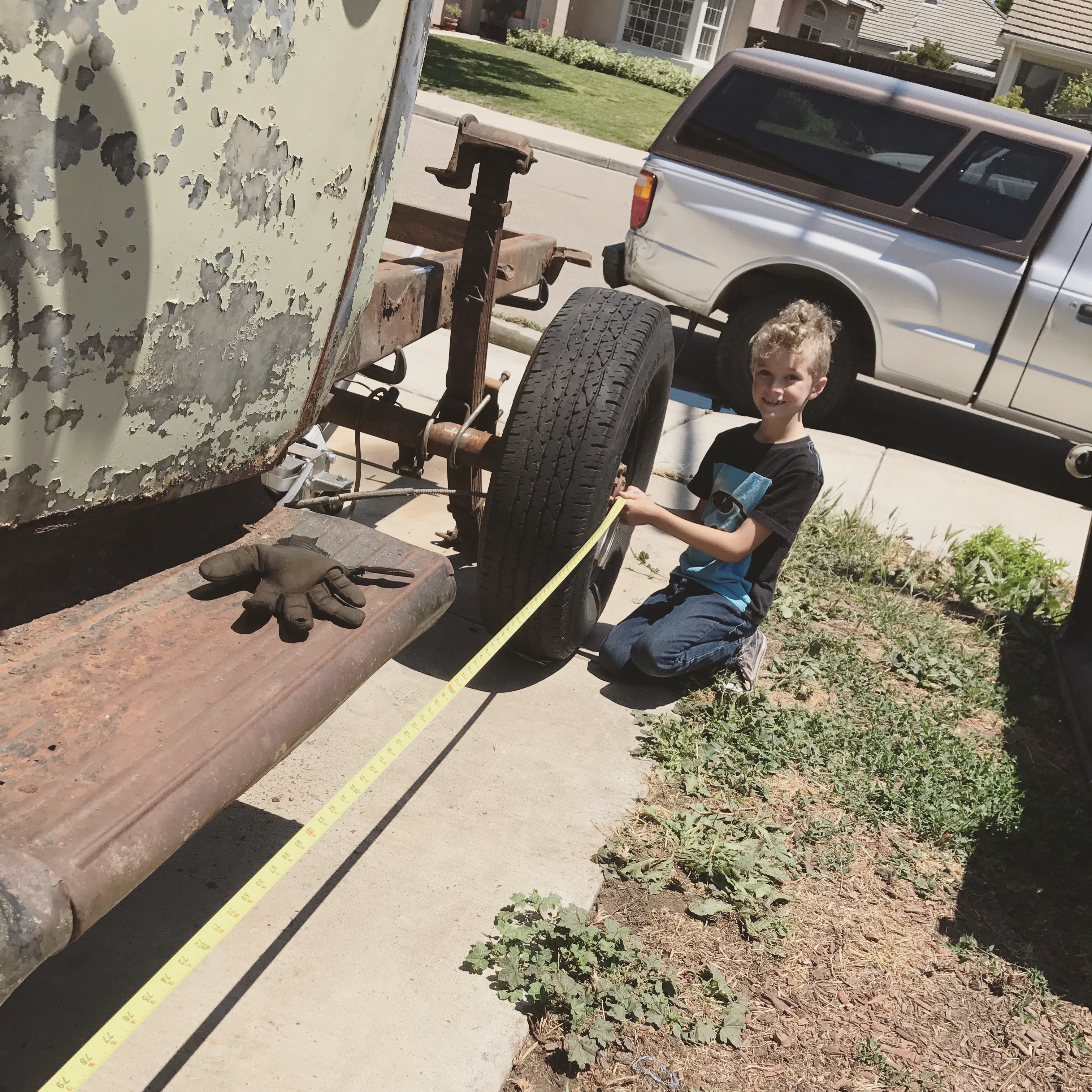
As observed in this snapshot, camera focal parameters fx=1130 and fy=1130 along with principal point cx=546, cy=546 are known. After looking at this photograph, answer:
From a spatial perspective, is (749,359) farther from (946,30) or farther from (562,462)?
(946,30)

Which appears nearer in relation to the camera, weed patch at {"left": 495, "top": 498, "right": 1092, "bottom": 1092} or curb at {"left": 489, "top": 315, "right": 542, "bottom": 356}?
weed patch at {"left": 495, "top": 498, "right": 1092, "bottom": 1092}

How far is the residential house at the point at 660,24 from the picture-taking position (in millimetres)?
30500

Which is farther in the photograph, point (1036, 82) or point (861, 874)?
point (1036, 82)

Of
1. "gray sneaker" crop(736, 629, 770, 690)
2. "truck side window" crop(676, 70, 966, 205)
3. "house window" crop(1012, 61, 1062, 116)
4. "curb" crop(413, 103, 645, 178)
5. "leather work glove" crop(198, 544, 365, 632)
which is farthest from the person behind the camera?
"house window" crop(1012, 61, 1062, 116)

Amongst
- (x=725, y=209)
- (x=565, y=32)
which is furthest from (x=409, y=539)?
(x=565, y=32)

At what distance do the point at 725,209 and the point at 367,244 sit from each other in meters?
4.66

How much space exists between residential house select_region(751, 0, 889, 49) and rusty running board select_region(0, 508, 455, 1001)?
34816mm

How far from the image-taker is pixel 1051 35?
33.3m

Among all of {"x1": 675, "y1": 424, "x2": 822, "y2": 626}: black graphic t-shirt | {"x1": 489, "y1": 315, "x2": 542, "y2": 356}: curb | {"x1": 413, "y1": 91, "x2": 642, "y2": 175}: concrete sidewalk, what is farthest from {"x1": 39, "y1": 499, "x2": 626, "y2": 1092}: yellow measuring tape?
{"x1": 413, "y1": 91, "x2": 642, "y2": 175}: concrete sidewalk

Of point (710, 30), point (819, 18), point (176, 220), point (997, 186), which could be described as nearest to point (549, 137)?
point (997, 186)

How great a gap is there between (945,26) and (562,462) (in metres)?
51.3

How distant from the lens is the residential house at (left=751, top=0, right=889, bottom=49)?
33.3 meters

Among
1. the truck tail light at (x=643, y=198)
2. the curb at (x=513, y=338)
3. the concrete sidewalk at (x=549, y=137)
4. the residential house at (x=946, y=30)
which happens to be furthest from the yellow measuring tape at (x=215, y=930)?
the residential house at (x=946, y=30)

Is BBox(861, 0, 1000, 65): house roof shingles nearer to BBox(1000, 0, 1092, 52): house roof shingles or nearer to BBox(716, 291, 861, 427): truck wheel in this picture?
BBox(1000, 0, 1092, 52): house roof shingles
